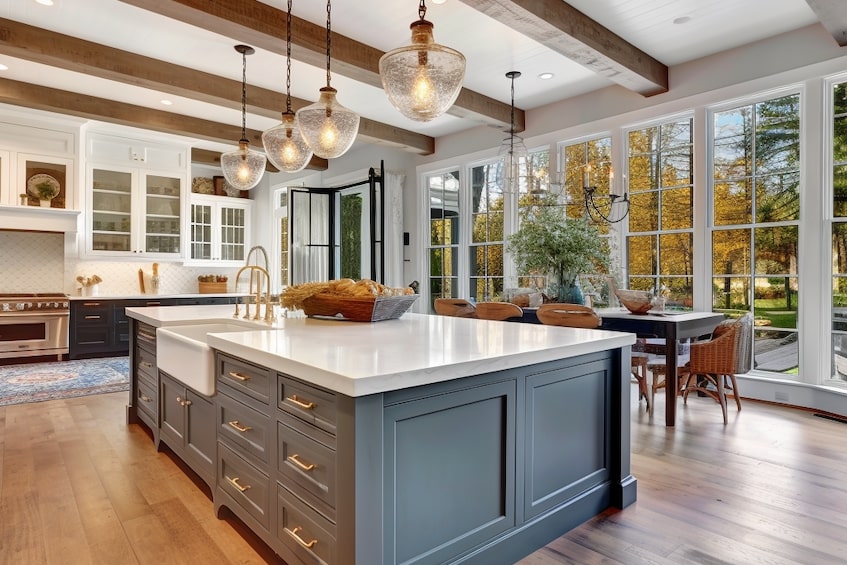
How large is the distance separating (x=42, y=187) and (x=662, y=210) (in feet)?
22.9

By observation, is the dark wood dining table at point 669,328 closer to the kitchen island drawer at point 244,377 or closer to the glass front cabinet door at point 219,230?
the kitchen island drawer at point 244,377

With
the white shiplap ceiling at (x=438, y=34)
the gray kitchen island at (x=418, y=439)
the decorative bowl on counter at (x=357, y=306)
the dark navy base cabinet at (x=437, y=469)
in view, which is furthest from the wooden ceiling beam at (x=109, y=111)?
the dark navy base cabinet at (x=437, y=469)

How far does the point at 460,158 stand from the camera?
6.63 meters

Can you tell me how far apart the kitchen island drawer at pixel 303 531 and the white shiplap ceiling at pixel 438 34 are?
3.09m

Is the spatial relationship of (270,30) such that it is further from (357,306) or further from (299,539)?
(299,539)

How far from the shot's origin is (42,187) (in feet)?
19.9

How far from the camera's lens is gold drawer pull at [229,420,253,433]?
1.94 m

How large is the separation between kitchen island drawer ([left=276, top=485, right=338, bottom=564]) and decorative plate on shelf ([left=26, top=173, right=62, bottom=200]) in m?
6.19

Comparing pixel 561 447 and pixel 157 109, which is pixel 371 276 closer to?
pixel 157 109

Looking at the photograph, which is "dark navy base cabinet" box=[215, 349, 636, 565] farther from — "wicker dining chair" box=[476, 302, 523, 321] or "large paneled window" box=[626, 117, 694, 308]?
"large paneled window" box=[626, 117, 694, 308]

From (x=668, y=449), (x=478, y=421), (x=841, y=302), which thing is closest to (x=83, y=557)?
(x=478, y=421)

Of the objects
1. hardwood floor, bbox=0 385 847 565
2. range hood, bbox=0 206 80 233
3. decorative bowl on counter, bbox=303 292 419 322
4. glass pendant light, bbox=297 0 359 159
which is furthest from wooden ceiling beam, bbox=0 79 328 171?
decorative bowl on counter, bbox=303 292 419 322

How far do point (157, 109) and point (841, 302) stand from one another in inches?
277

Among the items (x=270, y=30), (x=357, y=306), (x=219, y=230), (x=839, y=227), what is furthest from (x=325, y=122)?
(x=219, y=230)
